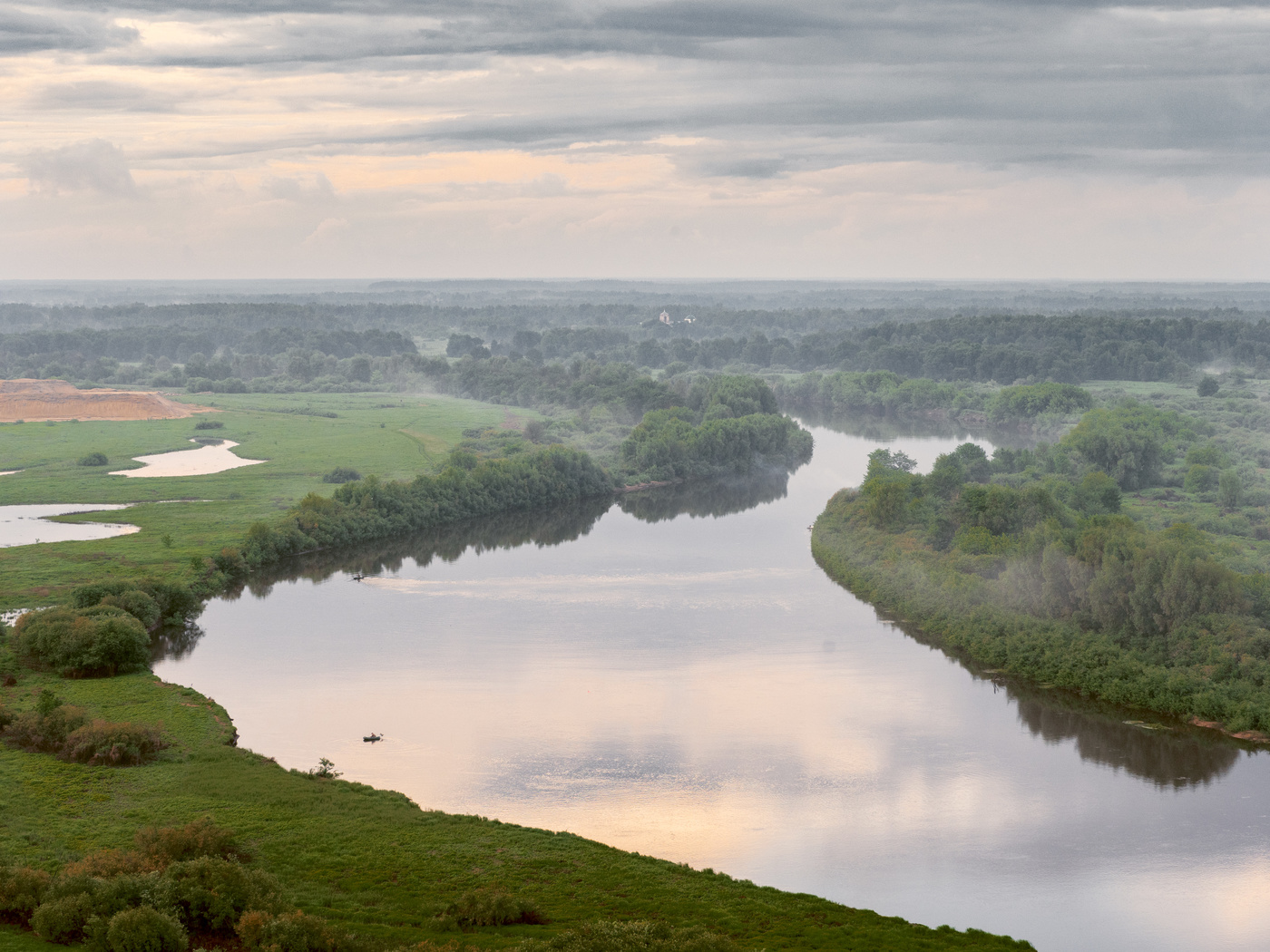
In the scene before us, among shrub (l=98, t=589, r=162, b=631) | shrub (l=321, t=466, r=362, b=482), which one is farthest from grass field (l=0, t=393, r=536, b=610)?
shrub (l=98, t=589, r=162, b=631)

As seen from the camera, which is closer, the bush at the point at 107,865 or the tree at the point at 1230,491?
the bush at the point at 107,865

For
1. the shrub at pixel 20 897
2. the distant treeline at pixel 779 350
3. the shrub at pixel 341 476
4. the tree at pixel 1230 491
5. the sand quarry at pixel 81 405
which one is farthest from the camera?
the distant treeline at pixel 779 350

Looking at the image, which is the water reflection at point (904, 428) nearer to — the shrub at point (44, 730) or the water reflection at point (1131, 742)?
the water reflection at point (1131, 742)

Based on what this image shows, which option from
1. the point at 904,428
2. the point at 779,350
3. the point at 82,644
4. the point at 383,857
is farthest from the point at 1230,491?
the point at 779,350

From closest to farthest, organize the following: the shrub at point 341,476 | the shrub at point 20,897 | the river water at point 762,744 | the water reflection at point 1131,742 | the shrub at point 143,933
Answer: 1. the shrub at point 143,933
2. the shrub at point 20,897
3. the river water at point 762,744
4. the water reflection at point 1131,742
5. the shrub at point 341,476

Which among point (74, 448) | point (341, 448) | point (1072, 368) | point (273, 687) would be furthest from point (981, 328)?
point (273, 687)

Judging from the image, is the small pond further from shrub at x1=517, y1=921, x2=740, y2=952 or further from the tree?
the tree

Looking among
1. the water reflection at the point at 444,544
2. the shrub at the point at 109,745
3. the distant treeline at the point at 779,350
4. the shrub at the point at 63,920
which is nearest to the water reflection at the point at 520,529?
the water reflection at the point at 444,544

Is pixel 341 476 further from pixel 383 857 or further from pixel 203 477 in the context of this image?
pixel 383 857
